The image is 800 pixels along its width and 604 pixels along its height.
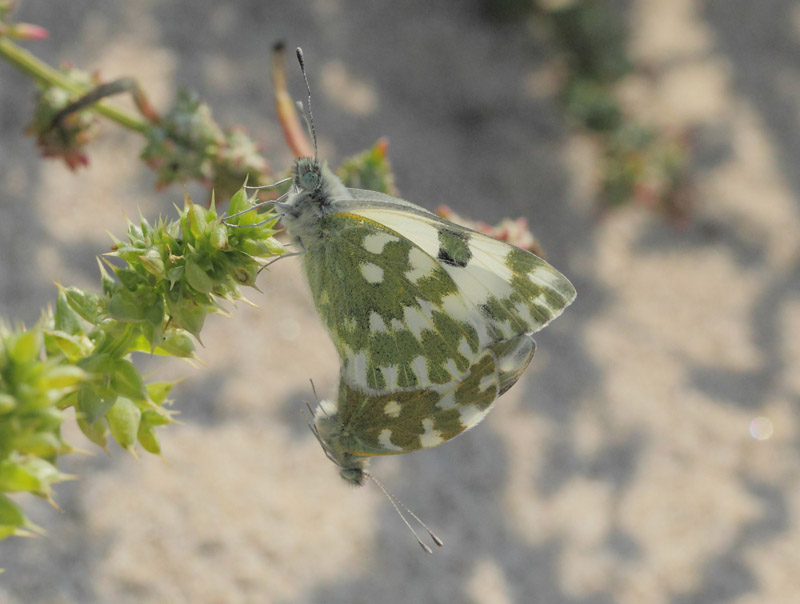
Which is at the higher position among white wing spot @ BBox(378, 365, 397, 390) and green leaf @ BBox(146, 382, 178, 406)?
green leaf @ BBox(146, 382, 178, 406)

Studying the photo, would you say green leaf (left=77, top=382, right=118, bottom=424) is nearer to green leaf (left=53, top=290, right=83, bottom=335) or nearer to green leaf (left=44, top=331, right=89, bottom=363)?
green leaf (left=44, top=331, right=89, bottom=363)

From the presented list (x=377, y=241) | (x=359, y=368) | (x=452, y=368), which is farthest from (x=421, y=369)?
(x=377, y=241)

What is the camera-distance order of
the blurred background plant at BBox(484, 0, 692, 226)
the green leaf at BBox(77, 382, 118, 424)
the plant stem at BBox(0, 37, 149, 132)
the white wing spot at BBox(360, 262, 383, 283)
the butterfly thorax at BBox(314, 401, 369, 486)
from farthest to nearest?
1. the blurred background plant at BBox(484, 0, 692, 226)
2. the plant stem at BBox(0, 37, 149, 132)
3. the white wing spot at BBox(360, 262, 383, 283)
4. the butterfly thorax at BBox(314, 401, 369, 486)
5. the green leaf at BBox(77, 382, 118, 424)

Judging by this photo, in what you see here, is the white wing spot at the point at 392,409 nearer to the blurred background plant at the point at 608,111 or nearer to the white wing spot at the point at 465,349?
the white wing spot at the point at 465,349

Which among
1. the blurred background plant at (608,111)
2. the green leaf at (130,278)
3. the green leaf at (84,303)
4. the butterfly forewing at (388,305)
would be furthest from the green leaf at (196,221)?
the blurred background plant at (608,111)

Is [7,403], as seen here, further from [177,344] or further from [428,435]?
[428,435]

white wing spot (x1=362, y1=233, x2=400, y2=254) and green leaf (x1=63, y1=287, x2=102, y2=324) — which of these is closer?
green leaf (x1=63, y1=287, x2=102, y2=324)

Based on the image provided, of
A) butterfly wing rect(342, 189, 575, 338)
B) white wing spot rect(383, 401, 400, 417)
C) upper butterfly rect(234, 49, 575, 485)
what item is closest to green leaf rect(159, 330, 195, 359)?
upper butterfly rect(234, 49, 575, 485)
